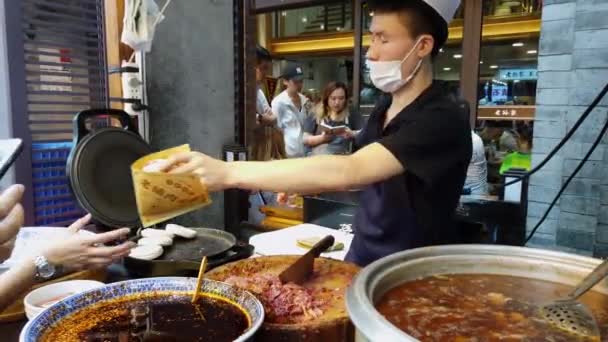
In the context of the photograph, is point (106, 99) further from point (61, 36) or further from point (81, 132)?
point (81, 132)

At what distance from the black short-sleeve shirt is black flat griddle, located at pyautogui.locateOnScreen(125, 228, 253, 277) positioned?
0.47 metres

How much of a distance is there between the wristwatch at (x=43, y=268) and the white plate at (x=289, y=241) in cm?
82

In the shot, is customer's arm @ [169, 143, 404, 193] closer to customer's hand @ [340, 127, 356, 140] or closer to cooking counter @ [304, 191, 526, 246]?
cooking counter @ [304, 191, 526, 246]

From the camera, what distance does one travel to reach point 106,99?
3383 millimetres

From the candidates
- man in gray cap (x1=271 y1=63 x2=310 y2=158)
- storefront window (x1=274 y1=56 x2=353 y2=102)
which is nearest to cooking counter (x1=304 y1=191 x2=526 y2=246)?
man in gray cap (x1=271 y1=63 x2=310 y2=158)

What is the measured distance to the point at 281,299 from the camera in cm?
104

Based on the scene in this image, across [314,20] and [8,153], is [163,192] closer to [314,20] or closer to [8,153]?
[8,153]

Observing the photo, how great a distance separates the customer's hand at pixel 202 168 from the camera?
44.8 inches

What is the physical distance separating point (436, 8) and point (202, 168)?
3.02 feet

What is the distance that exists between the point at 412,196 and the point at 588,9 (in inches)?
83.4

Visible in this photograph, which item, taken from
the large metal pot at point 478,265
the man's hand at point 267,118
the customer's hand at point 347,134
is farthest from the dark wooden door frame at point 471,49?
the large metal pot at point 478,265

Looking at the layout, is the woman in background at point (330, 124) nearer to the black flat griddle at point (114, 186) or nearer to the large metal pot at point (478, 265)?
the black flat griddle at point (114, 186)

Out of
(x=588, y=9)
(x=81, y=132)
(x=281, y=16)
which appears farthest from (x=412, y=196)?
(x=281, y=16)

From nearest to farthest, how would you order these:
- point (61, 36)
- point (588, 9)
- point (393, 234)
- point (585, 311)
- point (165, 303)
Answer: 1. point (585, 311)
2. point (165, 303)
3. point (393, 234)
4. point (588, 9)
5. point (61, 36)
